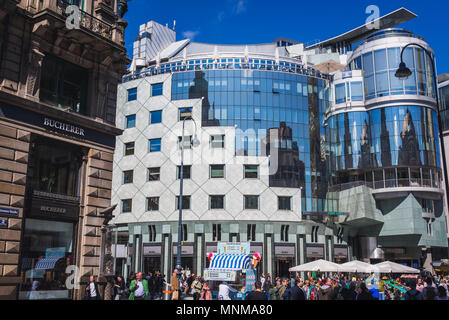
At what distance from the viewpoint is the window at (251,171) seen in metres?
51.5

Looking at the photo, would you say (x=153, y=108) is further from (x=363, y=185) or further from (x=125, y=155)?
(x=363, y=185)

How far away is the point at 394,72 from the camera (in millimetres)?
53250

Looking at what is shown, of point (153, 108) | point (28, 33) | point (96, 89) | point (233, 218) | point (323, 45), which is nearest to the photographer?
point (28, 33)

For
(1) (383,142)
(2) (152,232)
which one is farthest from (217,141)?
(1) (383,142)

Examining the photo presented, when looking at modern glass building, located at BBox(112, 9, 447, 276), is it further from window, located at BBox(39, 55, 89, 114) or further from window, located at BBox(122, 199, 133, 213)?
window, located at BBox(39, 55, 89, 114)

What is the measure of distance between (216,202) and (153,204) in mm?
7675

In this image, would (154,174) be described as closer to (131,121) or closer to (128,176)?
(128,176)

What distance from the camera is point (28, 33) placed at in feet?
58.3

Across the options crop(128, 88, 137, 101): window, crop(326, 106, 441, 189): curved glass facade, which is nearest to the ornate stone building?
crop(128, 88, 137, 101): window

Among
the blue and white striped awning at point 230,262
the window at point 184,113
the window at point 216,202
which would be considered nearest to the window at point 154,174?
the window at point 184,113

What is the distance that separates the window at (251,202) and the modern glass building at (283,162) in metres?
0.12

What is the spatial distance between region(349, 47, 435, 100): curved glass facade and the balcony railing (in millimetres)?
41202

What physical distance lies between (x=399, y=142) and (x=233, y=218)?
2163 centimetres
